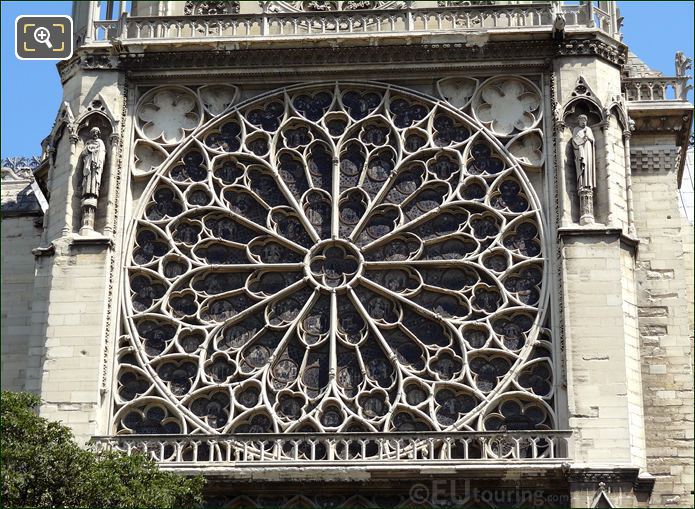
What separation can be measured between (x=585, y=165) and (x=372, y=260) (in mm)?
3576

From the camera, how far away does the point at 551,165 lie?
27.0 metres

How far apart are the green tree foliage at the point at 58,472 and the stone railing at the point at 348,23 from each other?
27.6ft

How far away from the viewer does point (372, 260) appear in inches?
1051

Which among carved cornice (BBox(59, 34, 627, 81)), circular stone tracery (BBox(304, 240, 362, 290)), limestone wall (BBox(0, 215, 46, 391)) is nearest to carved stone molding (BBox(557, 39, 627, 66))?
carved cornice (BBox(59, 34, 627, 81))

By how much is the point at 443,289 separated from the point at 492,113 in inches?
127

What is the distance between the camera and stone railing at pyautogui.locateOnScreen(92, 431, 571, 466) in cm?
2459

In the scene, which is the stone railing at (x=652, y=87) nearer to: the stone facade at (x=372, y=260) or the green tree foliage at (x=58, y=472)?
the stone facade at (x=372, y=260)

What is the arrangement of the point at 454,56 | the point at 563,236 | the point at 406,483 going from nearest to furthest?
1. the point at 406,483
2. the point at 563,236
3. the point at 454,56

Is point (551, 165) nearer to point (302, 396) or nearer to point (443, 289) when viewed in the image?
point (443, 289)

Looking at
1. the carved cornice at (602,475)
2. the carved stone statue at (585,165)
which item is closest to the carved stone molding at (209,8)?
the carved stone statue at (585,165)

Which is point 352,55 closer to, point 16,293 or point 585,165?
point 585,165

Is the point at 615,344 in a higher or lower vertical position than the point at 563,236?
lower

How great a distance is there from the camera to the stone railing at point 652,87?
28516 millimetres

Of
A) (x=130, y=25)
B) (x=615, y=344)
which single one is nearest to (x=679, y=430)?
(x=615, y=344)
